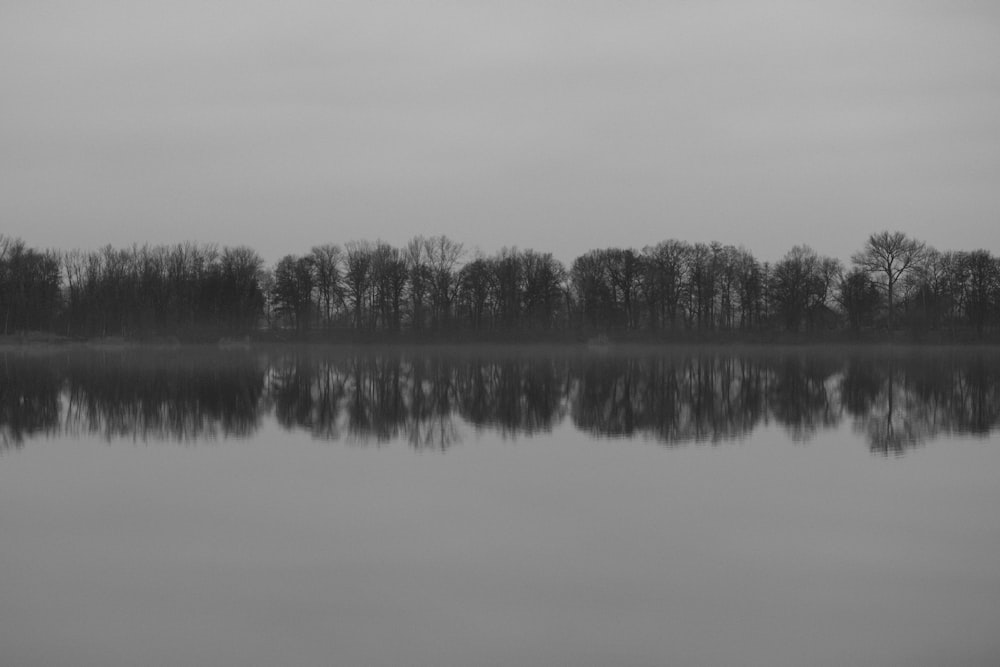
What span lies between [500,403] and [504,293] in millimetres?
68377

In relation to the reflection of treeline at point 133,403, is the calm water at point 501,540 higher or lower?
lower

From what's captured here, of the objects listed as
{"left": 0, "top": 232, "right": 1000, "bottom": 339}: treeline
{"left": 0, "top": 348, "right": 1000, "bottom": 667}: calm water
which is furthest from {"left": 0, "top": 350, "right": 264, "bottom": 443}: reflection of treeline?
{"left": 0, "top": 232, "right": 1000, "bottom": 339}: treeline

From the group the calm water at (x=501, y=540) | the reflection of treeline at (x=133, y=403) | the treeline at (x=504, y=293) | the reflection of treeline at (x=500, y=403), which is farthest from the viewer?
the treeline at (x=504, y=293)

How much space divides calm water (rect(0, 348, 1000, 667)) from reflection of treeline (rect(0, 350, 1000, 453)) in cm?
21

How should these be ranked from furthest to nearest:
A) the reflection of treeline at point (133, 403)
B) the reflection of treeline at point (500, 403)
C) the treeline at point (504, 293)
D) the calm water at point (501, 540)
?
the treeline at point (504, 293)
the reflection of treeline at point (133, 403)
the reflection of treeline at point (500, 403)
the calm water at point (501, 540)

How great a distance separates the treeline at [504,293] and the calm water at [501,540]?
66709 mm

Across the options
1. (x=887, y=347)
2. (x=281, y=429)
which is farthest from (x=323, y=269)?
(x=281, y=429)

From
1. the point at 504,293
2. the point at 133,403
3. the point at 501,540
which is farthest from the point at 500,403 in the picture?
the point at 504,293

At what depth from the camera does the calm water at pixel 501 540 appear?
6.95m

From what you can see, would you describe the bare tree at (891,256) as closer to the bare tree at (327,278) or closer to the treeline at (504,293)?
the treeline at (504,293)

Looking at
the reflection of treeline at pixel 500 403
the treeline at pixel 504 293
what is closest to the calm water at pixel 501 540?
the reflection of treeline at pixel 500 403

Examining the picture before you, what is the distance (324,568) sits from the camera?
8.68m

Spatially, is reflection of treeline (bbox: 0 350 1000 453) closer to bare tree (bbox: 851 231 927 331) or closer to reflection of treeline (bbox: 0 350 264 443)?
reflection of treeline (bbox: 0 350 264 443)

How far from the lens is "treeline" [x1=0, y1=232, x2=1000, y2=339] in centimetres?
8500
